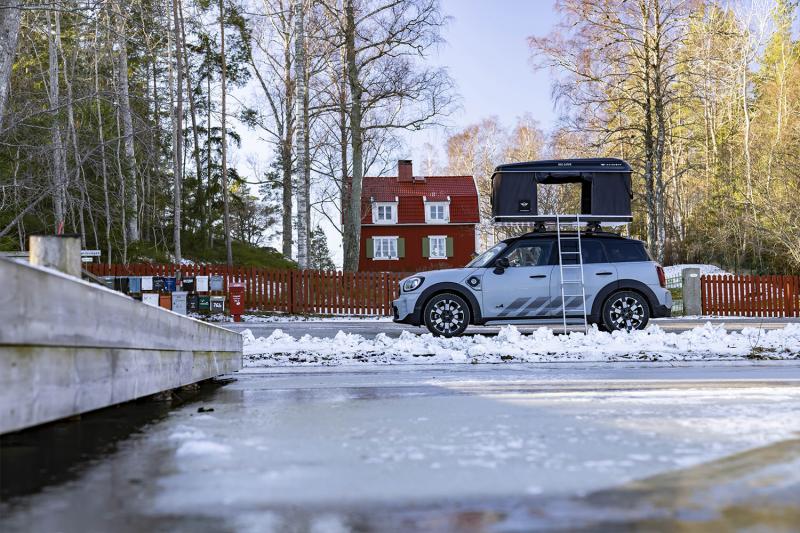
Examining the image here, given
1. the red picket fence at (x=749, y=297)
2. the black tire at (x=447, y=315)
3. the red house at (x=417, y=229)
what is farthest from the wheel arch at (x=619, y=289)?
the red house at (x=417, y=229)

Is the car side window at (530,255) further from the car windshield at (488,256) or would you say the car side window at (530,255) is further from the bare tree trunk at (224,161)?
the bare tree trunk at (224,161)

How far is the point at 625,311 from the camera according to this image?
1197 cm

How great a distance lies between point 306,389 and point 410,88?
831 inches

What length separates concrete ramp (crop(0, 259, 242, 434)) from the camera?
271cm

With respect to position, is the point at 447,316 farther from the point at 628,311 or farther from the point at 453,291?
the point at 628,311

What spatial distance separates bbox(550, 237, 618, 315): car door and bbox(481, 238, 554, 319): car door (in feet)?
0.50

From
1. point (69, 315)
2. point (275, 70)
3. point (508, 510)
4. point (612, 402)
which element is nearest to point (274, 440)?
point (69, 315)

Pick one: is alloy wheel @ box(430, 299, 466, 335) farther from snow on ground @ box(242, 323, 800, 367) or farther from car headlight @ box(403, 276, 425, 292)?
snow on ground @ box(242, 323, 800, 367)

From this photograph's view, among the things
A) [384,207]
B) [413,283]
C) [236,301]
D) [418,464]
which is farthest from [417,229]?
[418,464]

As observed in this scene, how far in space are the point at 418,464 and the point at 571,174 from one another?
1052 centimetres

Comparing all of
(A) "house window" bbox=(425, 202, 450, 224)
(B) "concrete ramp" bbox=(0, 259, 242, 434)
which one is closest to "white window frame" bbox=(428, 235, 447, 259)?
(A) "house window" bbox=(425, 202, 450, 224)

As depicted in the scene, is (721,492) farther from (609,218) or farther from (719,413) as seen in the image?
(609,218)

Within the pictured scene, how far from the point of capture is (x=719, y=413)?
4223 millimetres

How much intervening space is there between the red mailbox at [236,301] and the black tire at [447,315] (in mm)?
9247
